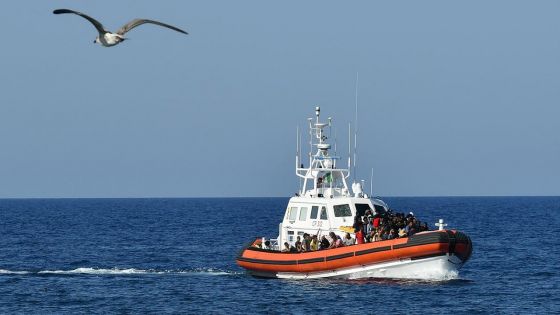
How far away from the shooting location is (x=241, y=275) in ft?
149

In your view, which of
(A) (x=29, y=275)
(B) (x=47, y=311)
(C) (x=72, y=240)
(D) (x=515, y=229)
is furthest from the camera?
(D) (x=515, y=229)

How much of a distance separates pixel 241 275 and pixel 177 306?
934 cm

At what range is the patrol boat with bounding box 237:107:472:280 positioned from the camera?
38281 mm

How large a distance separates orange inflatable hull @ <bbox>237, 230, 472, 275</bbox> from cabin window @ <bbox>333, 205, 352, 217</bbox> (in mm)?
2504

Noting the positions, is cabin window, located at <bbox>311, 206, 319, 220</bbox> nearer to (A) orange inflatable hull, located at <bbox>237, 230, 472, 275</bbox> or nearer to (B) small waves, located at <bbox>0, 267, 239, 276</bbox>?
(A) orange inflatable hull, located at <bbox>237, 230, 472, 275</bbox>

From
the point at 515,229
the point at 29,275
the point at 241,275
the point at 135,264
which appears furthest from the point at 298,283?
the point at 515,229

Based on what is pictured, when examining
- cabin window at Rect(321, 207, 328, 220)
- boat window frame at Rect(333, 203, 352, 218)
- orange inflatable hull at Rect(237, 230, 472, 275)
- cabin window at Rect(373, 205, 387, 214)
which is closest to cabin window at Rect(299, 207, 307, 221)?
cabin window at Rect(321, 207, 328, 220)

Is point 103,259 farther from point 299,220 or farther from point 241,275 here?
point 299,220

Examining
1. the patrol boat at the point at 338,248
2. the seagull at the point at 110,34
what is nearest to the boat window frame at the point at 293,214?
the patrol boat at the point at 338,248

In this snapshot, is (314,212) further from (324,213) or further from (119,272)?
(119,272)

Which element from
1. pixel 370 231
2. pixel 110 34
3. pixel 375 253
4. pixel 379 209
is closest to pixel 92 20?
pixel 110 34

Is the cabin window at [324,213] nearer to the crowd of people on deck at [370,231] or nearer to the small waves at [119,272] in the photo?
the crowd of people on deck at [370,231]

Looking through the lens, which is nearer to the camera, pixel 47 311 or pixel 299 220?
pixel 47 311

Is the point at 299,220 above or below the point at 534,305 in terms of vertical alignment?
above
